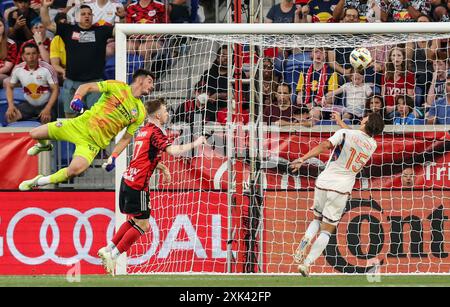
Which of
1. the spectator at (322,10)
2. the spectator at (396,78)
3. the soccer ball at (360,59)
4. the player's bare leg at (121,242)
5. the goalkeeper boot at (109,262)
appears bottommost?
the goalkeeper boot at (109,262)

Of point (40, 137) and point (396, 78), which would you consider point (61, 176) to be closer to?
point (40, 137)

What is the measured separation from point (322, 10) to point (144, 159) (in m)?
5.36

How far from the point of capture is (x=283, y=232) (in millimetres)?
16750

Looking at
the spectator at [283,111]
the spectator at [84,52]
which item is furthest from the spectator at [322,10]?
the spectator at [84,52]

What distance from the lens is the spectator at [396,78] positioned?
17203mm

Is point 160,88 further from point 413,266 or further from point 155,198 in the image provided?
point 413,266

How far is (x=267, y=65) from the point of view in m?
17.4

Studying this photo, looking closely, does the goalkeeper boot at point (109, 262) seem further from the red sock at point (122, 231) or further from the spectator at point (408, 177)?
the spectator at point (408, 177)

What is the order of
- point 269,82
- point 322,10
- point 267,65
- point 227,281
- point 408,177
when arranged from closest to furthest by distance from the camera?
point 227,281, point 408,177, point 269,82, point 267,65, point 322,10

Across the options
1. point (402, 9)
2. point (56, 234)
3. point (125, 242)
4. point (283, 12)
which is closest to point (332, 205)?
point (125, 242)

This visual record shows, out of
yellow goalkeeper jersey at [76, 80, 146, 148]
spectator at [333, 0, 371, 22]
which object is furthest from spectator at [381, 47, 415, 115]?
yellow goalkeeper jersey at [76, 80, 146, 148]

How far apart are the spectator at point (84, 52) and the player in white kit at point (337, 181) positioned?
14.8 feet

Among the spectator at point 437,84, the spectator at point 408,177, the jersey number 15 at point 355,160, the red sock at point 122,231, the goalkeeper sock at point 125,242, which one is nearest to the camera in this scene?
the goalkeeper sock at point 125,242

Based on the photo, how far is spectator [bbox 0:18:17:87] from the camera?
18641 mm
